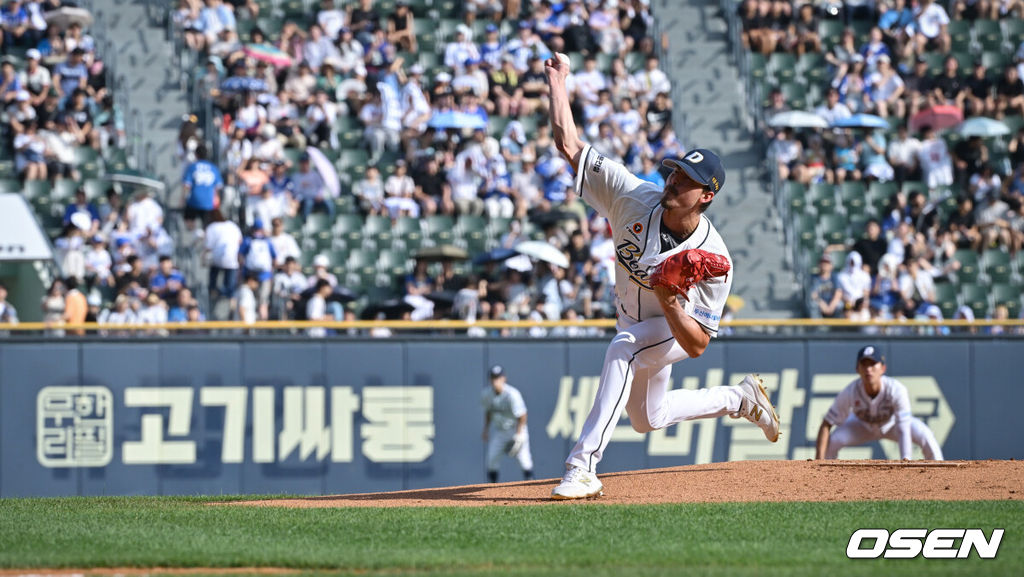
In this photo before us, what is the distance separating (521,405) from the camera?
14359 millimetres

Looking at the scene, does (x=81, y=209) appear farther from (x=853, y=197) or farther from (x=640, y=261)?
A: (x=640, y=261)

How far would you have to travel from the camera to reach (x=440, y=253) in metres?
16.3

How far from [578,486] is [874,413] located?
4934mm

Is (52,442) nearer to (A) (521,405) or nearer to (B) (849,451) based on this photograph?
(A) (521,405)

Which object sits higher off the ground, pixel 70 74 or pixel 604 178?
pixel 70 74

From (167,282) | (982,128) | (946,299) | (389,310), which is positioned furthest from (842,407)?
(982,128)

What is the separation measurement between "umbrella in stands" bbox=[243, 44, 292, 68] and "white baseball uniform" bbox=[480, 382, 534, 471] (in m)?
6.36

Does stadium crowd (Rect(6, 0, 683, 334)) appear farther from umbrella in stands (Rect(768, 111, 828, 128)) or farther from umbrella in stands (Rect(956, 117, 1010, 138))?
umbrella in stands (Rect(956, 117, 1010, 138))

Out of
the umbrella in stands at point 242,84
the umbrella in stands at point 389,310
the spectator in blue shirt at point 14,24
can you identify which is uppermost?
the spectator in blue shirt at point 14,24

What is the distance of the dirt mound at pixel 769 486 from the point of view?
7832 millimetres

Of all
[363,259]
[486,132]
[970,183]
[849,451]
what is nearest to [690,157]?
[849,451]

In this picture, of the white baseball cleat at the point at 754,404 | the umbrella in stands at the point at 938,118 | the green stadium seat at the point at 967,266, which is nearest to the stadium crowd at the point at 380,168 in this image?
the umbrella in stands at the point at 938,118

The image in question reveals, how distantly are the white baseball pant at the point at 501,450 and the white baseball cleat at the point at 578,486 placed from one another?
6.88 metres

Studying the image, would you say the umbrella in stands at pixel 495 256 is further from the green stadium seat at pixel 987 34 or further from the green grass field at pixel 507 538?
the green stadium seat at pixel 987 34
